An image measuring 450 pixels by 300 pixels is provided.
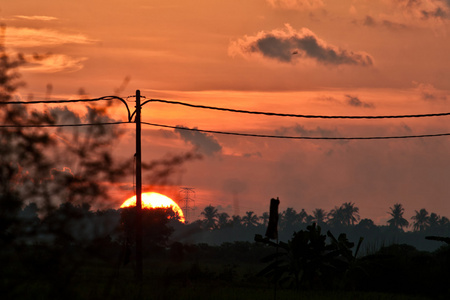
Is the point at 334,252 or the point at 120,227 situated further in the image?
the point at 334,252

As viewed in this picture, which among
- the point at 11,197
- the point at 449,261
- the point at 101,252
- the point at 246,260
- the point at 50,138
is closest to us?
the point at 101,252

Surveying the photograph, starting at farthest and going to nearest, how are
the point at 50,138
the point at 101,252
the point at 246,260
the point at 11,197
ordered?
the point at 246,260, the point at 50,138, the point at 11,197, the point at 101,252

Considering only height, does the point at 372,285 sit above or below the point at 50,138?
below

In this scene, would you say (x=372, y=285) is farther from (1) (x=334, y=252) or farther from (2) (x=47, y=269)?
(2) (x=47, y=269)

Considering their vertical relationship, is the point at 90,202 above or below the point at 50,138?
below

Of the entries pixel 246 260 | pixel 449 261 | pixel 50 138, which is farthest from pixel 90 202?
pixel 246 260

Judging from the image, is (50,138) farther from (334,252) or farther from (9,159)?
(334,252)

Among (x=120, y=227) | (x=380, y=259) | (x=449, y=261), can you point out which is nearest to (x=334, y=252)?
Answer: (x=380, y=259)

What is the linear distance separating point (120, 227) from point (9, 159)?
1.39 metres

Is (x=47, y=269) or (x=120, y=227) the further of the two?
(x=120, y=227)

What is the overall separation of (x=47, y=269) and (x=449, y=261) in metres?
19.5

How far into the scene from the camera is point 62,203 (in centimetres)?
624

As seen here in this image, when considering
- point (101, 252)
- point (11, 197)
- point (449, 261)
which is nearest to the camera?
point (101, 252)

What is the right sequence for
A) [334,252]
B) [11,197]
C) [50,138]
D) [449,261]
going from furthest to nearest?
[334,252], [449,261], [50,138], [11,197]
